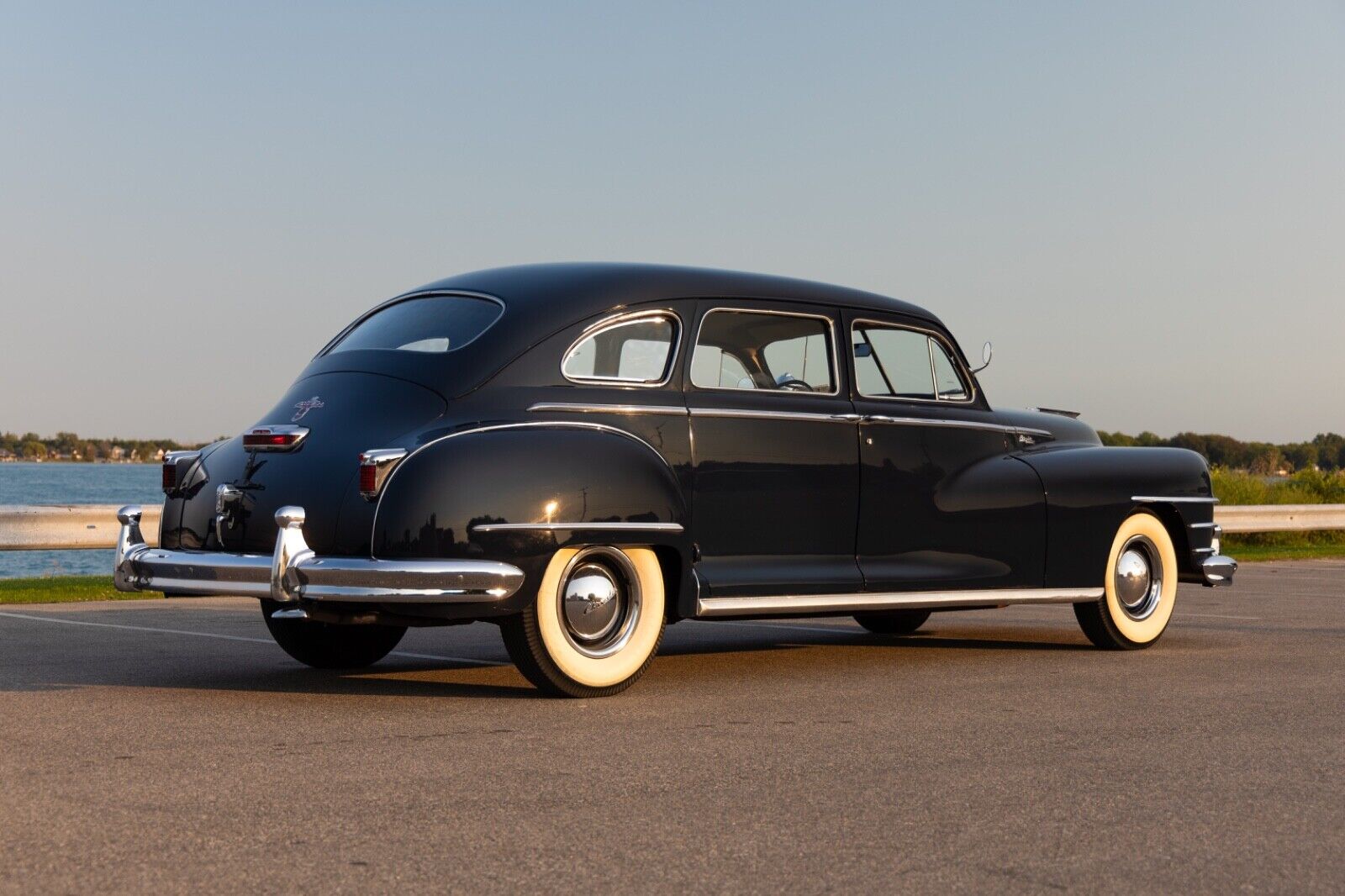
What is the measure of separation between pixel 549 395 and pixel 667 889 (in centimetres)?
345

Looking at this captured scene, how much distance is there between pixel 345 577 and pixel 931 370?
3.90m

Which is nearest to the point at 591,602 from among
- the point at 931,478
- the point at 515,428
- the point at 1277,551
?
the point at 515,428

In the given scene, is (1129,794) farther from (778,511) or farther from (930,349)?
(930,349)

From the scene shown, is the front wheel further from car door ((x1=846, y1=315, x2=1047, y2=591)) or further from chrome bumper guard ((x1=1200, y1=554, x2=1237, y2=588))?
chrome bumper guard ((x1=1200, y1=554, x2=1237, y2=588))

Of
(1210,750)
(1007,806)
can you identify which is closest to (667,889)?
(1007,806)

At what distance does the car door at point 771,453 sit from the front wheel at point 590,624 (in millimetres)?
367

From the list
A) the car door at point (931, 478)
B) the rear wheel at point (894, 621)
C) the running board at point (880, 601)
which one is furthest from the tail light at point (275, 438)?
the rear wheel at point (894, 621)

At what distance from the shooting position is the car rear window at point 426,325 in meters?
6.96

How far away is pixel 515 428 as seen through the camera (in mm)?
6387

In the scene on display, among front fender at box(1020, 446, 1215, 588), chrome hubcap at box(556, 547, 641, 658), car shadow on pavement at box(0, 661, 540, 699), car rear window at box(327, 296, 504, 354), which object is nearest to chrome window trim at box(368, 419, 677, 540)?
chrome hubcap at box(556, 547, 641, 658)

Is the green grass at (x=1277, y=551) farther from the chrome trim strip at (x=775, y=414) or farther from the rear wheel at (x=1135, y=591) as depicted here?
the chrome trim strip at (x=775, y=414)

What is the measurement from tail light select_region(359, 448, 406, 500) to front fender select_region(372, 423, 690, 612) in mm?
31

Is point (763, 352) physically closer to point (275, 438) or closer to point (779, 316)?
point (779, 316)

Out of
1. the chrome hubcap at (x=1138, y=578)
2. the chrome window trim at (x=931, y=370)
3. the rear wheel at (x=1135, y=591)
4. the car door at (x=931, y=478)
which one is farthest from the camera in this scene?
the chrome hubcap at (x=1138, y=578)
